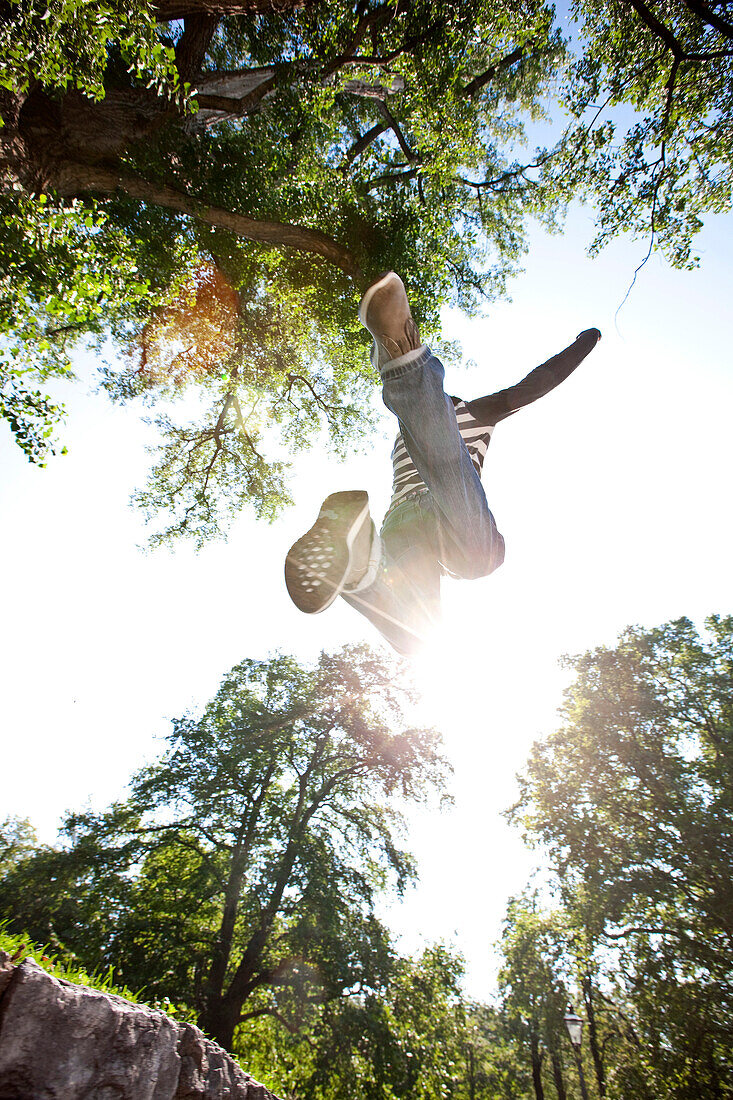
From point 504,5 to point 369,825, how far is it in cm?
1861

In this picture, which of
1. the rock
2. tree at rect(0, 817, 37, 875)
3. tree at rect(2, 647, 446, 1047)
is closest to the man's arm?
the rock

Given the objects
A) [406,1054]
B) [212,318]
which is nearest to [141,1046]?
[212,318]

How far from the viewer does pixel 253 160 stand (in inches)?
273

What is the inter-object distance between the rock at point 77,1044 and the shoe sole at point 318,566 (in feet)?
5.25

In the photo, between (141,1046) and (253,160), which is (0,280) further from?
(141,1046)

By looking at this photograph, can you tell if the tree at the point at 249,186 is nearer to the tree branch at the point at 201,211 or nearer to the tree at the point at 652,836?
the tree branch at the point at 201,211

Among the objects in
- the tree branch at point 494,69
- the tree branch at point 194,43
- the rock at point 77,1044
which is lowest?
the rock at point 77,1044

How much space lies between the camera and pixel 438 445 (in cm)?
212

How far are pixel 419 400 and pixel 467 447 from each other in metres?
0.77

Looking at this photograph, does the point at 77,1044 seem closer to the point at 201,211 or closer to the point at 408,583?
the point at 408,583

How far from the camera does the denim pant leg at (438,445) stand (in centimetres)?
208

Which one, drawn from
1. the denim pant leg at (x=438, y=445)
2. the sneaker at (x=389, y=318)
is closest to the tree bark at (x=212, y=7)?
the sneaker at (x=389, y=318)

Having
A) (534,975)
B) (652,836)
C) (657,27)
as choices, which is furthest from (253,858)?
(657,27)

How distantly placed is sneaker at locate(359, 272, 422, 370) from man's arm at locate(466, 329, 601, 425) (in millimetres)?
878
